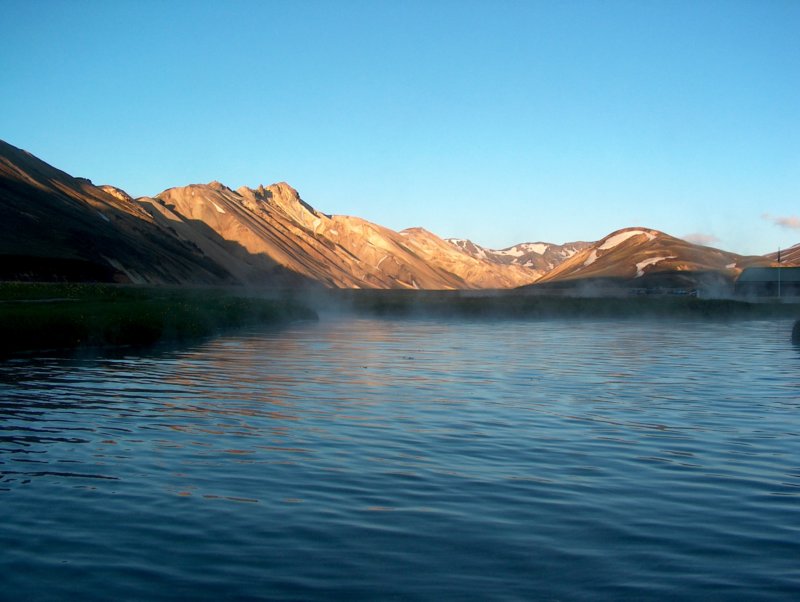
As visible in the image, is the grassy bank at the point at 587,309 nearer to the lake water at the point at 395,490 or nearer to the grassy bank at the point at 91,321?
the grassy bank at the point at 91,321

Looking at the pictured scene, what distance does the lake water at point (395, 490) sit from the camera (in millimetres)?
11828

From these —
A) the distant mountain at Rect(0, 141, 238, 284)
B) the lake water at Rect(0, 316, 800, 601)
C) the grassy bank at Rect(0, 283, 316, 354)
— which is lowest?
the lake water at Rect(0, 316, 800, 601)

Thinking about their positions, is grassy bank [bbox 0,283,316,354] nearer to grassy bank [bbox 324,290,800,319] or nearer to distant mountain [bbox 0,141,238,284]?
grassy bank [bbox 324,290,800,319]

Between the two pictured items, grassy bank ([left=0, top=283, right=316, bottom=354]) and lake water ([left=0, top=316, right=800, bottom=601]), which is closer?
lake water ([left=0, top=316, right=800, bottom=601])

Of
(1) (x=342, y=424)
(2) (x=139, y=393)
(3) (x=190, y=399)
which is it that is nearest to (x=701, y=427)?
(1) (x=342, y=424)

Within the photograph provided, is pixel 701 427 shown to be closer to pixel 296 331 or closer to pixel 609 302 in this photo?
pixel 296 331

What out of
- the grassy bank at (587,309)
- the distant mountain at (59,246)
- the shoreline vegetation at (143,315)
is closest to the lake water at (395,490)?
the shoreline vegetation at (143,315)

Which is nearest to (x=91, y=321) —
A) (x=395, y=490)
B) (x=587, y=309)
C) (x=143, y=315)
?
(x=143, y=315)

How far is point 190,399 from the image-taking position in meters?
29.4

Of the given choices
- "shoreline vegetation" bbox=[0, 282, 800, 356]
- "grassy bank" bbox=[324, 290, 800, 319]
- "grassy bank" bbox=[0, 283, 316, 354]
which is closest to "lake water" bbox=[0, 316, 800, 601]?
"grassy bank" bbox=[0, 283, 316, 354]

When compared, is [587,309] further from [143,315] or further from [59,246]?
[143,315]

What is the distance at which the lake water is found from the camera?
11.8 m

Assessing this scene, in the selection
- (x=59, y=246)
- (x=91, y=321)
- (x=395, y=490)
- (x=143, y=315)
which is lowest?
(x=395, y=490)

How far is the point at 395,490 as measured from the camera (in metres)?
16.6
